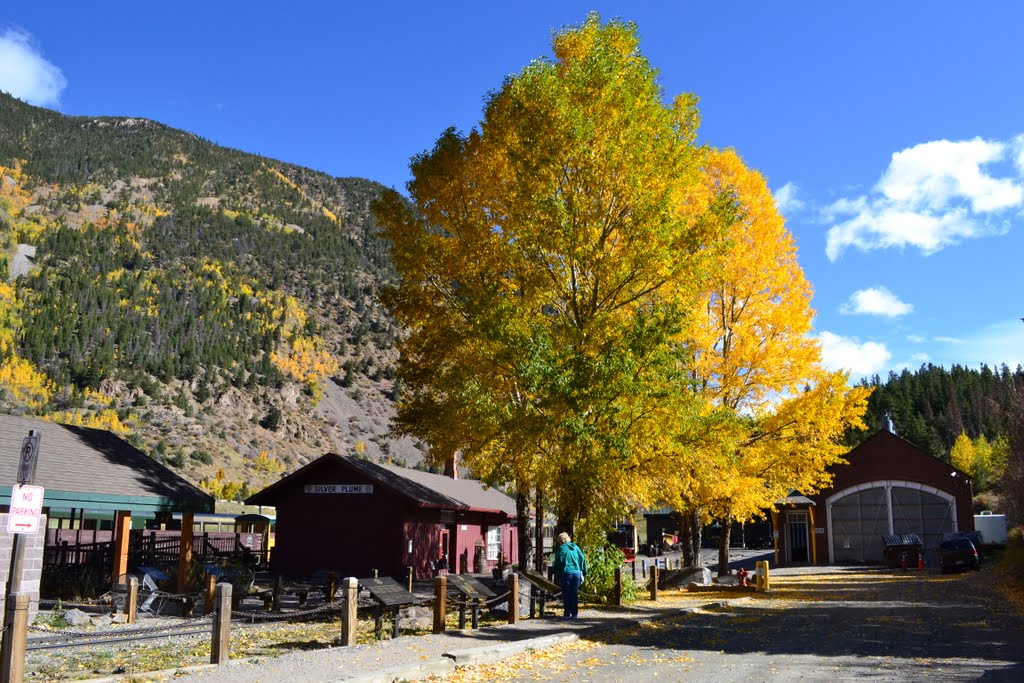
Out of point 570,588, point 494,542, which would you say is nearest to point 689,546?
point 570,588

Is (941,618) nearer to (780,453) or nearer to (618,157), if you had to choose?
(780,453)

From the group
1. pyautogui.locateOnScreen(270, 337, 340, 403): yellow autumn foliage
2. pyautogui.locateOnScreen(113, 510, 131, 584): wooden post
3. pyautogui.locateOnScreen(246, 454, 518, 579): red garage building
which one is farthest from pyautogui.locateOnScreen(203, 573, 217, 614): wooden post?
pyautogui.locateOnScreen(270, 337, 340, 403): yellow autumn foliage

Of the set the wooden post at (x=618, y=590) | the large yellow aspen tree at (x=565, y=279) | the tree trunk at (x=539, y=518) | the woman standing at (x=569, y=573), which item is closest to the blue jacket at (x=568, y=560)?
the woman standing at (x=569, y=573)

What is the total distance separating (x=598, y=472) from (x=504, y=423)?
7.23 ft

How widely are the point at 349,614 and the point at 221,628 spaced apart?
7.61ft

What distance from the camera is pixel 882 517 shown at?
155 ft

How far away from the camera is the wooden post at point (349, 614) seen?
12.7 meters

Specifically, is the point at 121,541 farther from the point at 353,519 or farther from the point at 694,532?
the point at 694,532

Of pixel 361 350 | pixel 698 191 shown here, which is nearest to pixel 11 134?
pixel 361 350

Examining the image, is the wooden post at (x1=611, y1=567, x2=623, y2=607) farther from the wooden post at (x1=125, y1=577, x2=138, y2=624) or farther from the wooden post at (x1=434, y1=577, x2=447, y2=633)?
the wooden post at (x1=125, y1=577, x2=138, y2=624)

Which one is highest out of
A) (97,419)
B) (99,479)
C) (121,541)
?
(97,419)

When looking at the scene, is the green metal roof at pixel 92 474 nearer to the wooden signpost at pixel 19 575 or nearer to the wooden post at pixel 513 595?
the wooden signpost at pixel 19 575

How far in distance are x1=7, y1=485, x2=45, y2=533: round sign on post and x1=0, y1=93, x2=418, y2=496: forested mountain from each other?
8032 centimetres

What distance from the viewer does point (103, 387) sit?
355 feet
